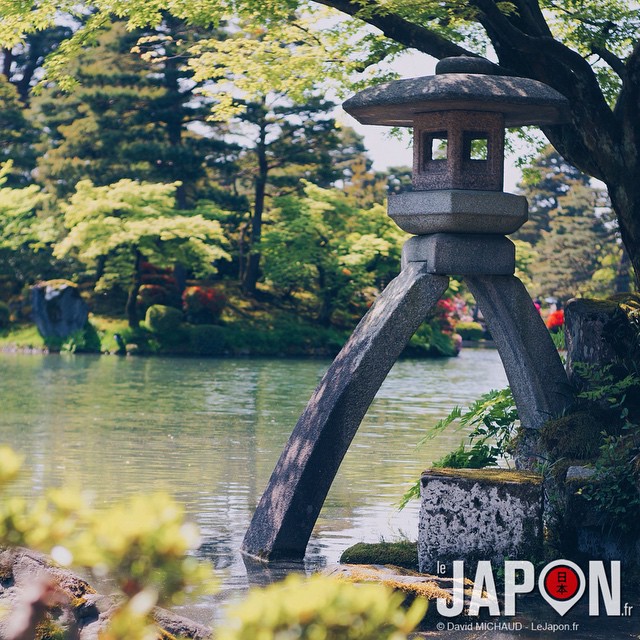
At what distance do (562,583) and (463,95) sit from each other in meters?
3.31

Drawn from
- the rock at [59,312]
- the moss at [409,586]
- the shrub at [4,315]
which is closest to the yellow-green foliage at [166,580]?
the moss at [409,586]

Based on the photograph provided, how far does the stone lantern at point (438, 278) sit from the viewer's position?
7.53m

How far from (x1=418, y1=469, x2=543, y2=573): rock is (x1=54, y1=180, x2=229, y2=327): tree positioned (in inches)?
1129

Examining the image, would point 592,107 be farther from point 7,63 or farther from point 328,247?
point 7,63

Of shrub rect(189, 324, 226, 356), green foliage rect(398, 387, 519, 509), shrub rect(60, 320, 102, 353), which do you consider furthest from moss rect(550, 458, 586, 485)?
shrub rect(60, 320, 102, 353)

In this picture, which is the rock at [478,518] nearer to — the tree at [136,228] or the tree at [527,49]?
the tree at [527,49]

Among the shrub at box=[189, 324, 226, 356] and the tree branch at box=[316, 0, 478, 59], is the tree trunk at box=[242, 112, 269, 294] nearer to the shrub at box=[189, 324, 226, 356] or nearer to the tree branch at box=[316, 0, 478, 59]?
the shrub at box=[189, 324, 226, 356]

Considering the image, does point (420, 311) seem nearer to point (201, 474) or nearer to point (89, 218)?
point (201, 474)

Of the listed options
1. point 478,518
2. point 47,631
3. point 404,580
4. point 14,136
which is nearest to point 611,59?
point 478,518

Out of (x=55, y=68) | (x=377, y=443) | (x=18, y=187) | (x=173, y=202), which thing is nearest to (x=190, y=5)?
(x=55, y=68)

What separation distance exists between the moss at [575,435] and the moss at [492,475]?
68cm

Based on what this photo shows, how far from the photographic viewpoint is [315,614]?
2189 mm

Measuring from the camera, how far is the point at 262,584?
268 inches

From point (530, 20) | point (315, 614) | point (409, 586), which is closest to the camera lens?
point (315, 614)
